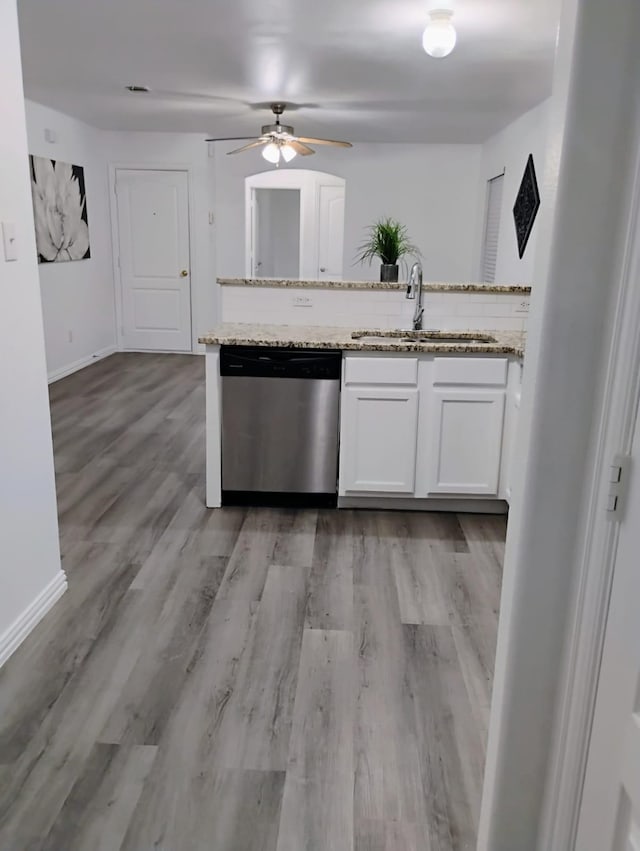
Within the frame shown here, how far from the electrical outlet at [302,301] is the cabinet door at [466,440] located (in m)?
0.97

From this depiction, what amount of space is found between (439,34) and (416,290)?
1193 mm

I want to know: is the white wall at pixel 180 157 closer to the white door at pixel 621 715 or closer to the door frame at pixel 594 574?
the door frame at pixel 594 574

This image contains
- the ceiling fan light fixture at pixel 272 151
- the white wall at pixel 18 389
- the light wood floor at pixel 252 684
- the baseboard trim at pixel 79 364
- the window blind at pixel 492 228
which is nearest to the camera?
the light wood floor at pixel 252 684

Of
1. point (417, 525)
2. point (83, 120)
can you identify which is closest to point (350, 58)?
point (417, 525)

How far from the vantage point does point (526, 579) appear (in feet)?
3.84

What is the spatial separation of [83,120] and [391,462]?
513cm

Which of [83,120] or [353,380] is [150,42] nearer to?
[353,380]

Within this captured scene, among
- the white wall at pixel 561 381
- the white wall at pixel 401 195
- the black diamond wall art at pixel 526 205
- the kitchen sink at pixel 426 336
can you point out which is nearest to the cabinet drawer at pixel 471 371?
the kitchen sink at pixel 426 336

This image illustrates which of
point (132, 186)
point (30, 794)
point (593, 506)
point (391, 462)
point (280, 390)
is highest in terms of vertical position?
point (132, 186)

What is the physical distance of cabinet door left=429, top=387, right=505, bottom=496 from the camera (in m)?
3.35

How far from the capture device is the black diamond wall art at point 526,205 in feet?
17.8

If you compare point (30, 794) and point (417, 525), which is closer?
point (30, 794)

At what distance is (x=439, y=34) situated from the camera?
308cm

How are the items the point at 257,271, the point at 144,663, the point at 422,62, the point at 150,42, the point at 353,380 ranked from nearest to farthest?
the point at 144,663
the point at 353,380
the point at 150,42
the point at 422,62
the point at 257,271
